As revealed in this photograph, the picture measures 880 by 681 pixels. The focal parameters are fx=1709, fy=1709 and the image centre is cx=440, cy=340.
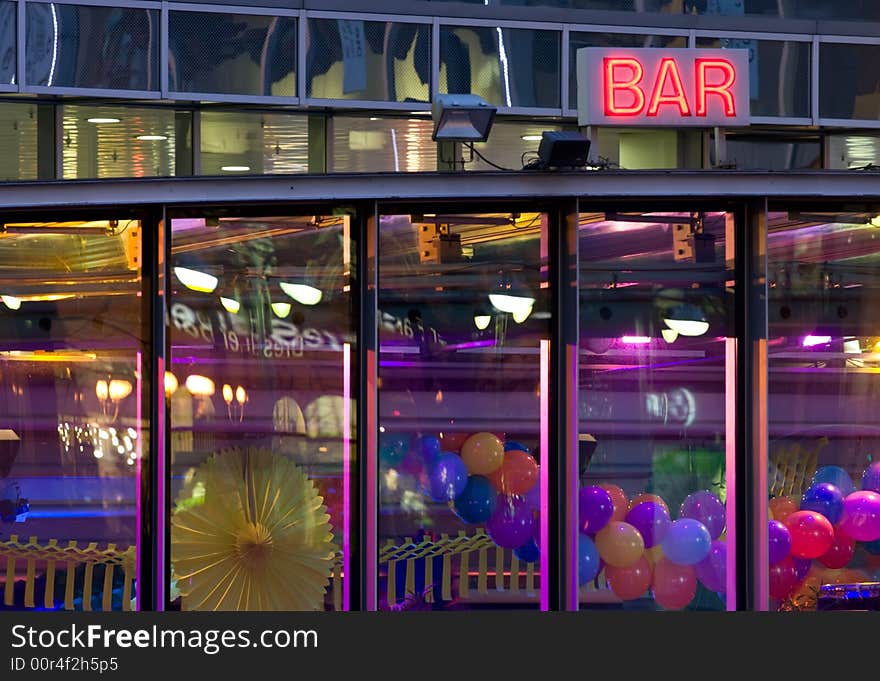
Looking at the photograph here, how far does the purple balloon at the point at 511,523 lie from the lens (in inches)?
500

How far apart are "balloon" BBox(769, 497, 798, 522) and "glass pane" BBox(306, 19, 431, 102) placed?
5.51 meters

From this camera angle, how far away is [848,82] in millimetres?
16875

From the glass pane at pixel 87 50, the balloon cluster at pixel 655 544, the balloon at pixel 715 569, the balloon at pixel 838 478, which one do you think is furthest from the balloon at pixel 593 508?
the glass pane at pixel 87 50

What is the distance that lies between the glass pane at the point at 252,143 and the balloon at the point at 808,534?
5.86 metres

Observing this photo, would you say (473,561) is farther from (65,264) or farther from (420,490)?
(65,264)

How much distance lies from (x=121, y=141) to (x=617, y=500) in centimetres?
607

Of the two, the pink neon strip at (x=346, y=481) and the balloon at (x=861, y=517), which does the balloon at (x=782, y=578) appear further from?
the pink neon strip at (x=346, y=481)

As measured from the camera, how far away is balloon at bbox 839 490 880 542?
1298 centimetres

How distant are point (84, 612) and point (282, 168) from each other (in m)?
5.11

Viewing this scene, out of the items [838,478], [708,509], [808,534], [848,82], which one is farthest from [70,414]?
[848,82]

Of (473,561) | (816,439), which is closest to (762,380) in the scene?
(816,439)

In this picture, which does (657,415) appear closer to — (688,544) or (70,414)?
(688,544)

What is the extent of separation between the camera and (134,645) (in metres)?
10.7

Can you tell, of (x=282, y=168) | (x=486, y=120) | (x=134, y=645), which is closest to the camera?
(x=134, y=645)
